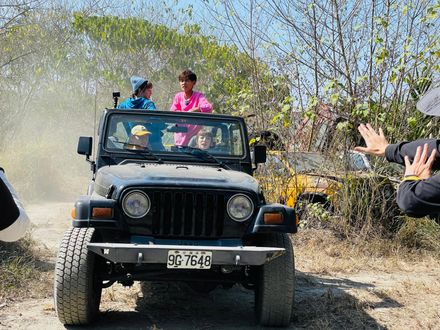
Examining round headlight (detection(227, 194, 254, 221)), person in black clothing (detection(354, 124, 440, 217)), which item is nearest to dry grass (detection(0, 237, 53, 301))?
round headlight (detection(227, 194, 254, 221))

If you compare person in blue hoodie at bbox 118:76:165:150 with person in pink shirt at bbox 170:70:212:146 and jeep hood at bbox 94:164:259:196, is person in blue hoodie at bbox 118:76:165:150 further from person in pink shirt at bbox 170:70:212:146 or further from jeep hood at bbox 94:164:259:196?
jeep hood at bbox 94:164:259:196

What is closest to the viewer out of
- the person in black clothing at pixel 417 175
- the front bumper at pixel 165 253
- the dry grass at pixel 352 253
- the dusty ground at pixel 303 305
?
the person in black clothing at pixel 417 175

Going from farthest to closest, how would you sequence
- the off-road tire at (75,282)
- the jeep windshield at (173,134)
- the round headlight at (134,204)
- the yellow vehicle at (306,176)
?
the yellow vehicle at (306,176), the jeep windshield at (173,134), the round headlight at (134,204), the off-road tire at (75,282)

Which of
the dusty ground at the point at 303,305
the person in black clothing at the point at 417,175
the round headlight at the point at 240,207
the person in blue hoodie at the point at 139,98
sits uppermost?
the person in blue hoodie at the point at 139,98

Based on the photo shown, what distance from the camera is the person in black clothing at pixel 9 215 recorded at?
6.07 ft

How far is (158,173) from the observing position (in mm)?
5020

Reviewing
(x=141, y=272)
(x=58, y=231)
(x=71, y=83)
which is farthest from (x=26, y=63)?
(x=141, y=272)

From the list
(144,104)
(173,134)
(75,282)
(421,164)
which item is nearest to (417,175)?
(421,164)

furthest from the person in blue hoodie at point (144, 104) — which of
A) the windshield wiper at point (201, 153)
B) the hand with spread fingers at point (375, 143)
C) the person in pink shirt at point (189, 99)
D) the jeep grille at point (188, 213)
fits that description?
the hand with spread fingers at point (375, 143)

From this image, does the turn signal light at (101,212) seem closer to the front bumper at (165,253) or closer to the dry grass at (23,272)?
the front bumper at (165,253)

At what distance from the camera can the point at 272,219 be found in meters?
4.83

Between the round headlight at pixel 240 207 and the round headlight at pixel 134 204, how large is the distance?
24.4 inches

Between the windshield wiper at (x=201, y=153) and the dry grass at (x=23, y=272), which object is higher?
the windshield wiper at (x=201, y=153)

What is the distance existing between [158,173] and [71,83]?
1683cm
